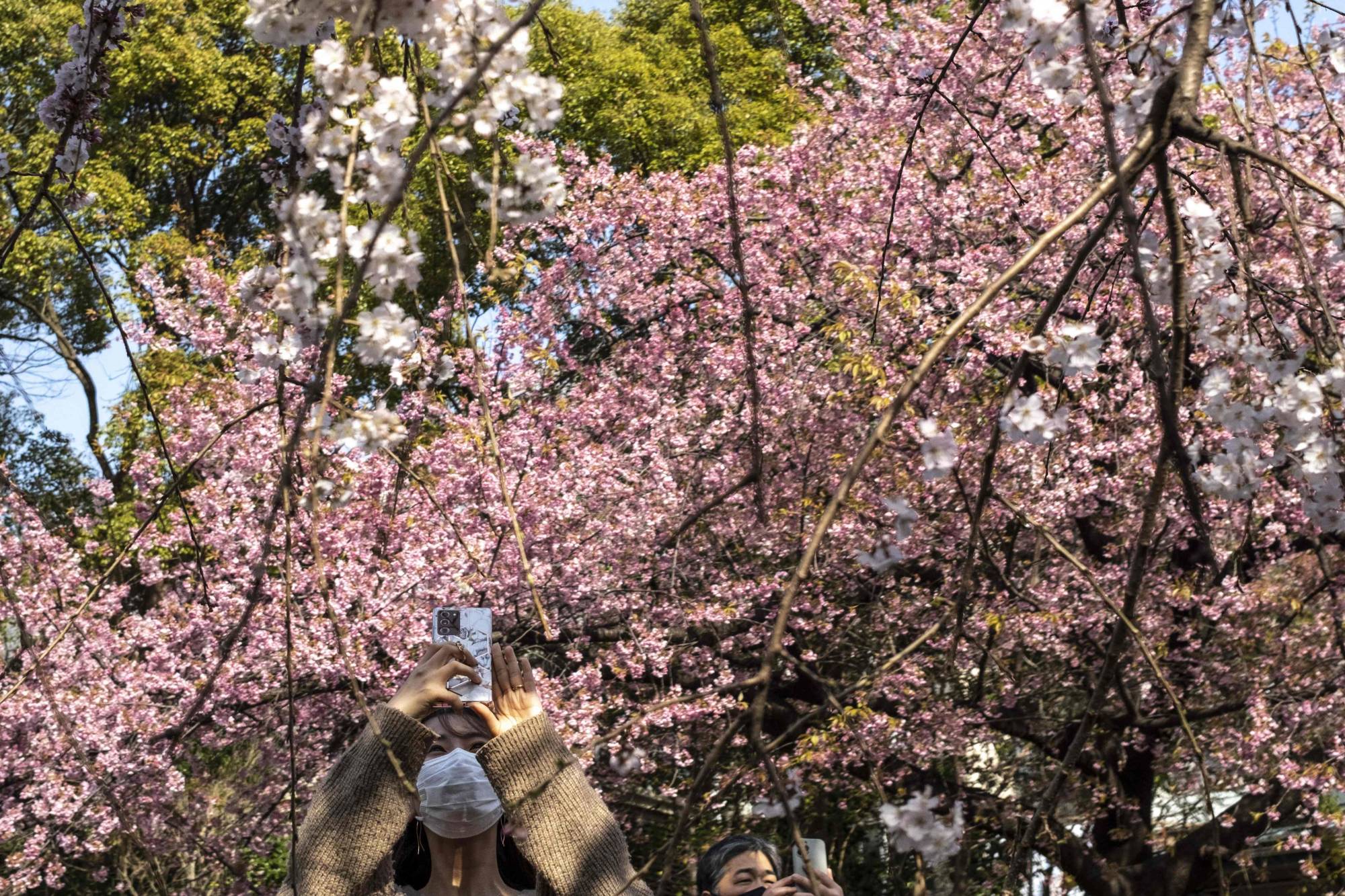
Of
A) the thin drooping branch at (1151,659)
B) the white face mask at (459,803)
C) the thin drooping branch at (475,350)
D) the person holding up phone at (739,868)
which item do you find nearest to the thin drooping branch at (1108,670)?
the thin drooping branch at (1151,659)

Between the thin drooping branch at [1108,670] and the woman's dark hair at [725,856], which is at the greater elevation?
the thin drooping branch at [1108,670]

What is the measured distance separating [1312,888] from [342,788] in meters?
4.83

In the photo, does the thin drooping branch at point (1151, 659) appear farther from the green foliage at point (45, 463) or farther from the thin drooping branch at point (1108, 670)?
the green foliage at point (45, 463)

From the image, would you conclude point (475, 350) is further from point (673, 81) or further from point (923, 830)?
point (673, 81)

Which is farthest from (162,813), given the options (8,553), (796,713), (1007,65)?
(1007,65)

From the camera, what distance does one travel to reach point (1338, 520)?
165 centimetres

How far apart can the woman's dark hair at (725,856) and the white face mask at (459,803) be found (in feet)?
1.92

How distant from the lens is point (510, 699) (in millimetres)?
2326

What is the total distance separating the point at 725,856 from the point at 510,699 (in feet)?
2.53

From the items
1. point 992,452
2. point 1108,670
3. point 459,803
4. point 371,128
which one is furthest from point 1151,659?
point 459,803

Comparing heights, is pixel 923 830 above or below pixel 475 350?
below

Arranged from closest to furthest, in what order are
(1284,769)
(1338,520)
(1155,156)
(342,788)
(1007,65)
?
(1155,156)
(1338,520)
(1007,65)
(342,788)
(1284,769)

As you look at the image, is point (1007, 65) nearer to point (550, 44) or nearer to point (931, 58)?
point (550, 44)

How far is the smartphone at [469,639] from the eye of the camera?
2189 mm
